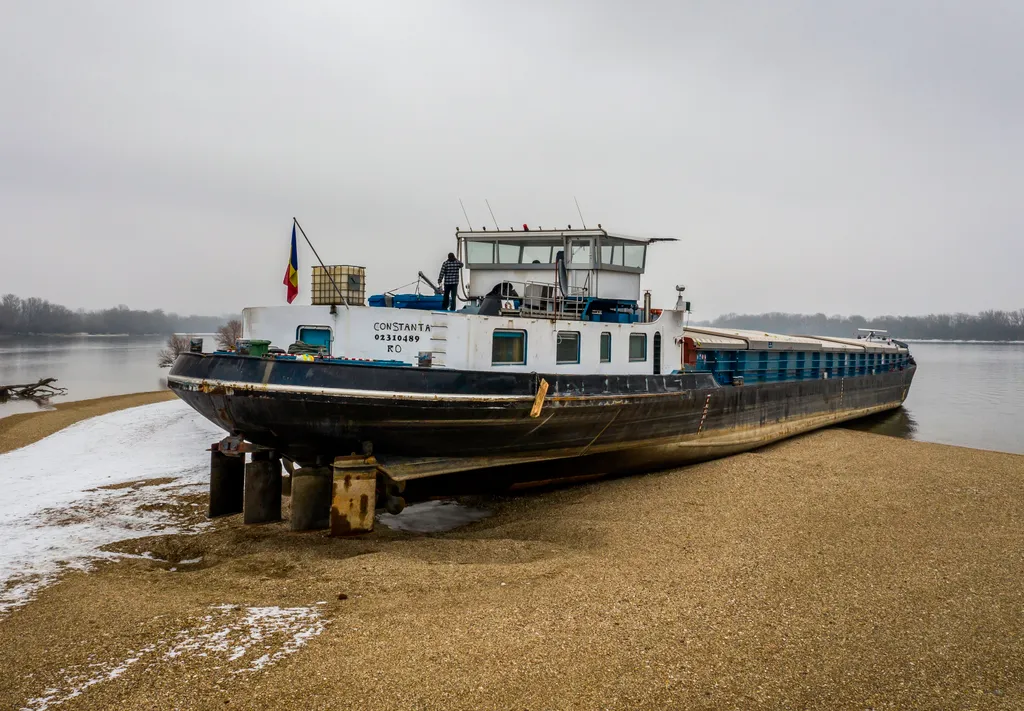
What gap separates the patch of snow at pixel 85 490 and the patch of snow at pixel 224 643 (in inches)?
94.2

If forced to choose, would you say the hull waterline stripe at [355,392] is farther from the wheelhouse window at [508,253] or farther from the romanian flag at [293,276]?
the wheelhouse window at [508,253]

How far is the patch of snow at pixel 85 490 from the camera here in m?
8.27

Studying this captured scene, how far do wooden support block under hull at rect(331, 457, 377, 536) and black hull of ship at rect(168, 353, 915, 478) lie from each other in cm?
39

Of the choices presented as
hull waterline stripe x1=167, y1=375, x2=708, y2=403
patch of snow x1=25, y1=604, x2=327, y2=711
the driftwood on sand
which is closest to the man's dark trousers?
hull waterline stripe x1=167, y1=375, x2=708, y2=403

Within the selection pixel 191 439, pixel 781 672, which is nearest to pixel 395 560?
pixel 781 672

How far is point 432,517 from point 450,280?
4.32m

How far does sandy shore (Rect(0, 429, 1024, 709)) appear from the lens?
4.93 m

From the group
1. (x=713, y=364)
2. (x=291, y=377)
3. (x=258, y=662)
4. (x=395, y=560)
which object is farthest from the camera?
(x=713, y=364)

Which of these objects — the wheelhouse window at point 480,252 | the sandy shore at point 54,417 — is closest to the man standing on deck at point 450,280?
the wheelhouse window at point 480,252

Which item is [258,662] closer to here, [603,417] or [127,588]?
[127,588]

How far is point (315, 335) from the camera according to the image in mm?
10062

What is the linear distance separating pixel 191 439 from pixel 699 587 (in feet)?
51.8

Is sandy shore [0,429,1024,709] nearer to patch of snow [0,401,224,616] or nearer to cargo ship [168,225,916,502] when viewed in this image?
patch of snow [0,401,224,616]

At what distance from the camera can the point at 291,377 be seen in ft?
28.1
